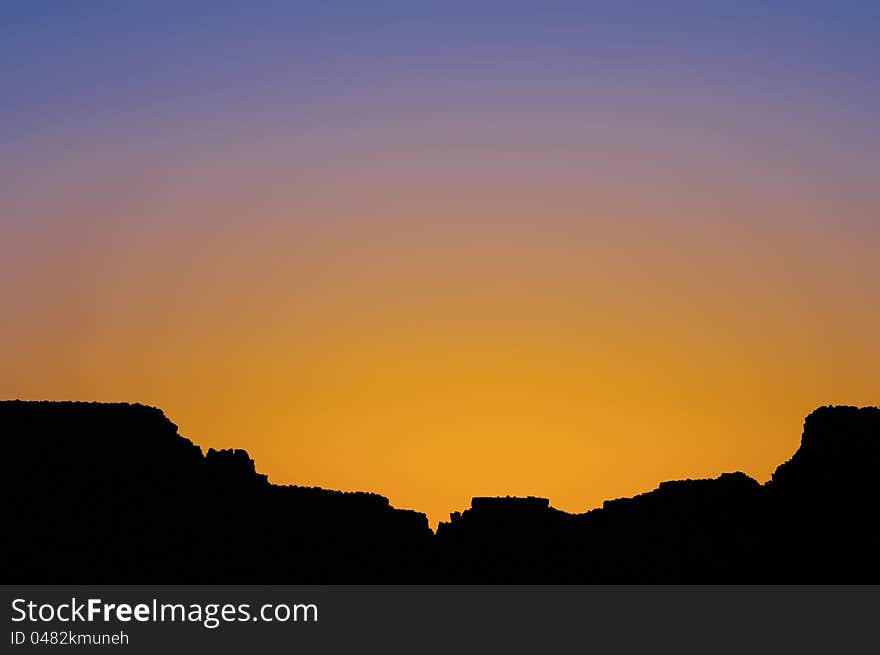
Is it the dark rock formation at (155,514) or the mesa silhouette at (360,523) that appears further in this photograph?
the dark rock formation at (155,514)

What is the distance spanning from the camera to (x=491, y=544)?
15300 cm

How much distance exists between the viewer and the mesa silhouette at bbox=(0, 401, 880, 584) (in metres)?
130

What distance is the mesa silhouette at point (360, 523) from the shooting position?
130375mm

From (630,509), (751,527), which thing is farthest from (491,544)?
(751,527)

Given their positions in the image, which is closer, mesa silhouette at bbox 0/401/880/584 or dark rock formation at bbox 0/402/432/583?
mesa silhouette at bbox 0/401/880/584

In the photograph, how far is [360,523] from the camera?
152 meters
